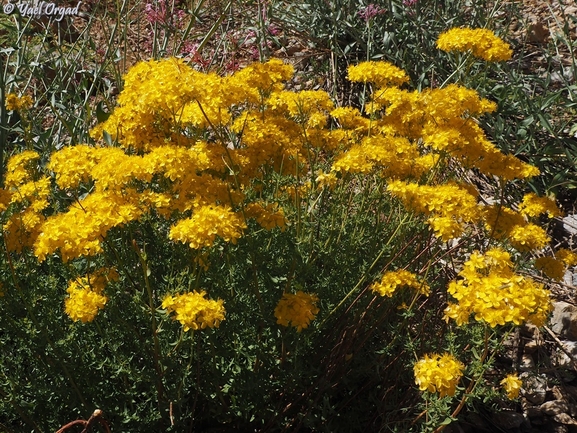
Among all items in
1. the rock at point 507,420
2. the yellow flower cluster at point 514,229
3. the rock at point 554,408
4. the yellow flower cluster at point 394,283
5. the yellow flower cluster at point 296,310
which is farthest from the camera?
the rock at point 554,408

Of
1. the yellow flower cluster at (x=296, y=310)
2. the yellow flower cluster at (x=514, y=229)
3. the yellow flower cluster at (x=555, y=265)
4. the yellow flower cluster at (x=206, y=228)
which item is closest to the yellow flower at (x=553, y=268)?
the yellow flower cluster at (x=555, y=265)

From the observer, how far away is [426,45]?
203 inches

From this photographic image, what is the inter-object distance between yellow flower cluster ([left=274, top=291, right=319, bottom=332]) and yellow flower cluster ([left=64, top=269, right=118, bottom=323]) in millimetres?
547

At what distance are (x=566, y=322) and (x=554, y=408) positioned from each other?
502mm

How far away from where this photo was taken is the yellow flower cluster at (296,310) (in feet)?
7.37

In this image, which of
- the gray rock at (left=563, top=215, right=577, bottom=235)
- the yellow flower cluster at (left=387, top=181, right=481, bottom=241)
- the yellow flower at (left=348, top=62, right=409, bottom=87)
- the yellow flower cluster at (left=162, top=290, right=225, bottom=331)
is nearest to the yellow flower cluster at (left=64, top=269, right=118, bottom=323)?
the yellow flower cluster at (left=162, top=290, right=225, bottom=331)

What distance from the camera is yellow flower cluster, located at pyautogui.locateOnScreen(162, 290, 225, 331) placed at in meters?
2.00

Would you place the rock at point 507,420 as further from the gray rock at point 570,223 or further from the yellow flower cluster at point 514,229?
the gray rock at point 570,223

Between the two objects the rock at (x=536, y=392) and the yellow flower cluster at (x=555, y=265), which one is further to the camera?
the rock at (x=536, y=392)

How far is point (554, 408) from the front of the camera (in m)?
3.41

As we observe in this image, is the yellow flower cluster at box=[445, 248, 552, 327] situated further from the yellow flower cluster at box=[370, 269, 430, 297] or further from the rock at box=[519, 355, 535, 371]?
the rock at box=[519, 355, 535, 371]

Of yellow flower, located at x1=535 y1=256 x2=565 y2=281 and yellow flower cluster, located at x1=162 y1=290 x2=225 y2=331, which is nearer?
yellow flower cluster, located at x1=162 y1=290 x2=225 y2=331

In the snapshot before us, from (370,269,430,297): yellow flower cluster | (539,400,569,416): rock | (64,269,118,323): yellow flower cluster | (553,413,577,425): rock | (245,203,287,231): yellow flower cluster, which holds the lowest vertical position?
(553,413,577,425): rock

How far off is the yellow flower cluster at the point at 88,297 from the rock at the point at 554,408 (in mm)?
2246
